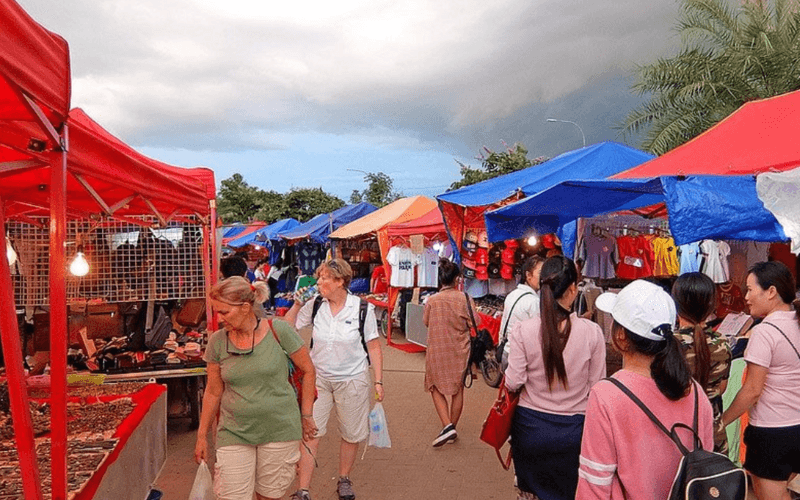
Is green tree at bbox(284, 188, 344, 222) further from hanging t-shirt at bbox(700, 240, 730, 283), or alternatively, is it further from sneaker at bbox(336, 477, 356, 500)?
sneaker at bbox(336, 477, 356, 500)

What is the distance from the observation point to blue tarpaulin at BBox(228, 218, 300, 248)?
20.4 meters

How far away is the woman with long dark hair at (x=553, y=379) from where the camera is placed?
2957mm

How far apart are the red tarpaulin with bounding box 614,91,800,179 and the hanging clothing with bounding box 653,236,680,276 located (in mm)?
3540

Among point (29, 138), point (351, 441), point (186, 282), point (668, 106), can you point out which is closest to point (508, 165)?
point (668, 106)

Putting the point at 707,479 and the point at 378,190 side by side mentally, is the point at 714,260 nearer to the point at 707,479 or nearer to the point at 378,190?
the point at 707,479

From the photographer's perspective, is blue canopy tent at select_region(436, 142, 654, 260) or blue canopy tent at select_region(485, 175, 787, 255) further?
blue canopy tent at select_region(436, 142, 654, 260)

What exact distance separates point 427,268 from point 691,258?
584 cm

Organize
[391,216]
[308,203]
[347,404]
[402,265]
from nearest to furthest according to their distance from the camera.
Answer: [347,404], [402,265], [391,216], [308,203]

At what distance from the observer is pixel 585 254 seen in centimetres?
820

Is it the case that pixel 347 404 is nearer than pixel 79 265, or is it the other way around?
pixel 347 404

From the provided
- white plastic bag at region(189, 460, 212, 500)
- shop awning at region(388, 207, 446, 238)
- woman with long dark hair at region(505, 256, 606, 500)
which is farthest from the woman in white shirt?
shop awning at region(388, 207, 446, 238)

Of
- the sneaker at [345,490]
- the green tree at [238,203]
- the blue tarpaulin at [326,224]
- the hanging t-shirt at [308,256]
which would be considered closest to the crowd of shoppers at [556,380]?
the sneaker at [345,490]

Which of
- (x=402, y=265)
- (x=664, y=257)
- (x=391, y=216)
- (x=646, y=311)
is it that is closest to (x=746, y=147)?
(x=646, y=311)

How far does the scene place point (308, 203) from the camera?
3512 centimetres
